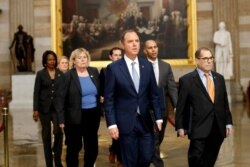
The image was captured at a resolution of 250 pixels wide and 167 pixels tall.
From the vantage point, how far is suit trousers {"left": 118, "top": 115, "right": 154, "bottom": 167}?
5418 mm

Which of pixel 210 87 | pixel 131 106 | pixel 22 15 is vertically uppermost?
pixel 22 15

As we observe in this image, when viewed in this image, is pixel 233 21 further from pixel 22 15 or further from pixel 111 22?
pixel 22 15

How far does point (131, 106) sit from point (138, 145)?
40 centimetres

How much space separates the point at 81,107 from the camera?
22.6ft

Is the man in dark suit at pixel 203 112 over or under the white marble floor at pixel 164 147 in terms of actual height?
over

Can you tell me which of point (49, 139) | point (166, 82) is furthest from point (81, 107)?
point (166, 82)

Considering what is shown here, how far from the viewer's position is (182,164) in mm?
8078

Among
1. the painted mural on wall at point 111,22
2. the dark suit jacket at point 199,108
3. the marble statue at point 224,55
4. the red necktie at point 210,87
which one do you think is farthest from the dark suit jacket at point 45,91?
the painted mural on wall at point 111,22

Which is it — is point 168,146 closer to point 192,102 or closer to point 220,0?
point 192,102

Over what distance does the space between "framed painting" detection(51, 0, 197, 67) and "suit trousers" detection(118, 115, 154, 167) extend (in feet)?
54.6

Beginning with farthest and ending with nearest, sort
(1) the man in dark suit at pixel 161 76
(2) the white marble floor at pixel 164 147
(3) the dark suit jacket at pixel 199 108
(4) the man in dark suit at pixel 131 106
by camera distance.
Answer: (2) the white marble floor at pixel 164 147 < (1) the man in dark suit at pixel 161 76 < (3) the dark suit jacket at pixel 199 108 < (4) the man in dark suit at pixel 131 106

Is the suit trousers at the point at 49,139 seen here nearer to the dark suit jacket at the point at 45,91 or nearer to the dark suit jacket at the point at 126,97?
A: the dark suit jacket at the point at 45,91

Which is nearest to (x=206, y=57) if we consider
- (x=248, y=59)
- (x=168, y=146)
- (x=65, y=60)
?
(x=65, y=60)

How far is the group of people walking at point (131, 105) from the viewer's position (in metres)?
5.44
